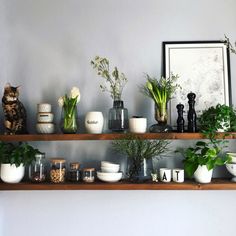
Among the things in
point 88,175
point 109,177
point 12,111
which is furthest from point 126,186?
point 12,111

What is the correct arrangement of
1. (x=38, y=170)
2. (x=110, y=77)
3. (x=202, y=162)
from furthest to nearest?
(x=110, y=77) < (x=38, y=170) < (x=202, y=162)

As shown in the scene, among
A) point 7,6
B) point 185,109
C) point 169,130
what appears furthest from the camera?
point 7,6

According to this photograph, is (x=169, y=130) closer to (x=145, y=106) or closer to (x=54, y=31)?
(x=145, y=106)

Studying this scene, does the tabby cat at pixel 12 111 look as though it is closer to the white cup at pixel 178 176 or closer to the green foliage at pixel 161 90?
the green foliage at pixel 161 90

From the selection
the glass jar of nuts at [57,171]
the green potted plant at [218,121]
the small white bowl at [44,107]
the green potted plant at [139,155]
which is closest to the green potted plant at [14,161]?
the glass jar of nuts at [57,171]

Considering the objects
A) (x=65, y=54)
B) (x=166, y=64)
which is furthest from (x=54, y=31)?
(x=166, y=64)

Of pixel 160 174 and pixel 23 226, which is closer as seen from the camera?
pixel 160 174

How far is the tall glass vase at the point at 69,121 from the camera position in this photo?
1.21m

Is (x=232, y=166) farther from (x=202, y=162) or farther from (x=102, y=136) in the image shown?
(x=102, y=136)

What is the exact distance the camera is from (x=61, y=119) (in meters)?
1.25

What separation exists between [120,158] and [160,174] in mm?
236

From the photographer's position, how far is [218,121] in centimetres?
113

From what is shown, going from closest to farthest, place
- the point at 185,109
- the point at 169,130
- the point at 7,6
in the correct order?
the point at 169,130 → the point at 185,109 → the point at 7,6

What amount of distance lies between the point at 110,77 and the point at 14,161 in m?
0.65
